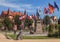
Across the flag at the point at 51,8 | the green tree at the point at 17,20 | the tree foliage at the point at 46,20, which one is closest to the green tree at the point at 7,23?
the green tree at the point at 17,20

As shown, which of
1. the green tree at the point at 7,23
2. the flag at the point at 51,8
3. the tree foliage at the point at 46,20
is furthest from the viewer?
the tree foliage at the point at 46,20

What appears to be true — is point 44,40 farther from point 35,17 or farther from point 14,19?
point 14,19

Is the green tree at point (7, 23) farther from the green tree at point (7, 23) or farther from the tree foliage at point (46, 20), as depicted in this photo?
the tree foliage at point (46, 20)

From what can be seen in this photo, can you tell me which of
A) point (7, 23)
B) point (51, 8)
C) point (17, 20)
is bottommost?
point (7, 23)

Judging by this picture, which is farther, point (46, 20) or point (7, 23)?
point (46, 20)

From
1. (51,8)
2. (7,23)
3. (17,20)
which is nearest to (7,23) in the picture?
(7,23)

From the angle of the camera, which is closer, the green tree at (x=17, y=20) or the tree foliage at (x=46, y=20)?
the green tree at (x=17, y=20)

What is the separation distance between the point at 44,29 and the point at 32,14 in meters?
0.92

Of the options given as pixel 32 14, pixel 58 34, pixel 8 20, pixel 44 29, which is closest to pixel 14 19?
pixel 8 20

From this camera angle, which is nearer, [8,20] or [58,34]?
[8,20]

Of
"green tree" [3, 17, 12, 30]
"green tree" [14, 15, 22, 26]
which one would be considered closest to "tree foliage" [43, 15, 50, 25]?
"green tree" [14, 15, 22, 26]

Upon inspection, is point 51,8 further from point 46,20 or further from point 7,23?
point 7,23

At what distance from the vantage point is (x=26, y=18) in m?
8.34

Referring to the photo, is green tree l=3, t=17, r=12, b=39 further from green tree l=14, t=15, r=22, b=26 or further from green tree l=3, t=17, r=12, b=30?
green tree l=14, t=15, r=22, b=26
